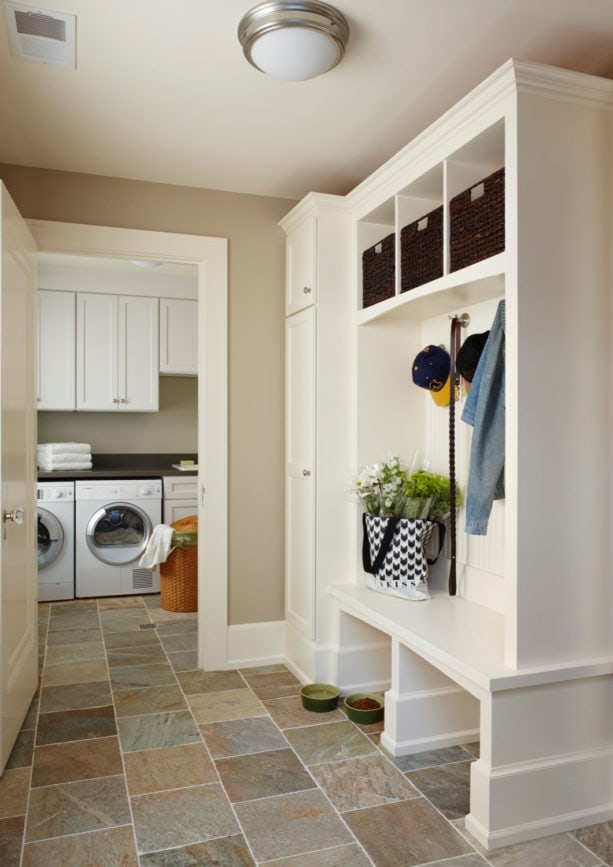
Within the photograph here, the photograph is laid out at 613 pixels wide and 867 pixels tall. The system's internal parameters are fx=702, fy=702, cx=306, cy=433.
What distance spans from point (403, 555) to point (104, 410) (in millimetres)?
3157

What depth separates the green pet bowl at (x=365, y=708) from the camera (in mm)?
2820

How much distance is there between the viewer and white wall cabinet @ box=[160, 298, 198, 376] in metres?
5.37

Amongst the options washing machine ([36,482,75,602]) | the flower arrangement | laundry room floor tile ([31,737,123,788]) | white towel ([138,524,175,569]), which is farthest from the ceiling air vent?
washing machine ([36,482,75,602])

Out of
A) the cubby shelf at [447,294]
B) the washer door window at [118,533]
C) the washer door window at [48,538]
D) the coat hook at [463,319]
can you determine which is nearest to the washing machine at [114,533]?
the washer door window at [118,533]

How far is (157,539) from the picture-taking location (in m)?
4.54

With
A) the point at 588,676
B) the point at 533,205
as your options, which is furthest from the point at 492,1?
the point at 588,676

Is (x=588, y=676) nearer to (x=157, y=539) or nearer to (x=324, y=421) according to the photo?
(x=324, y=421)

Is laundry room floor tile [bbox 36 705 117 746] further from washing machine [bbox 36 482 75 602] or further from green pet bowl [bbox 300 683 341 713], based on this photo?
washing machine [bbox 36 482 75 602]

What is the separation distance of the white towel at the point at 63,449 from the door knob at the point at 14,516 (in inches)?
98.2

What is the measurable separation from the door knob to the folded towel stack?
248 cm

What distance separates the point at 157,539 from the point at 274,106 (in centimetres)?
282

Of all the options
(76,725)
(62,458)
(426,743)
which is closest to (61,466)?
(62,458)

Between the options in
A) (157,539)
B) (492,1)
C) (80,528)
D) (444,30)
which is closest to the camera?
(492,1)

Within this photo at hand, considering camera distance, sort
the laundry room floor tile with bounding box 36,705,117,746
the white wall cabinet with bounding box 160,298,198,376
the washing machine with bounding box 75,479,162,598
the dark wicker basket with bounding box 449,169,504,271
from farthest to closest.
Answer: the white wall cabinet with bounding box 160,298,198,376
the washing machine with bounding box 75,479,162,598
the laundry room floor tile with bounding box 36,705,117,746
the dark wicker basket with bounding box 449,169,504,271
